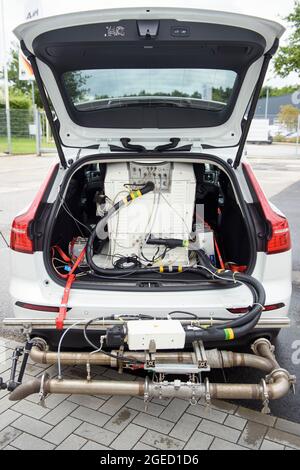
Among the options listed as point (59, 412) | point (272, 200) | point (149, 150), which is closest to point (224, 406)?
point (59, 412)

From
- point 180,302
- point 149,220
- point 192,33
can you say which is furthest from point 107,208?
point 192,33

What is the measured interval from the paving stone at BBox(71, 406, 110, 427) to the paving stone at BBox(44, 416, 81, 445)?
5 cm

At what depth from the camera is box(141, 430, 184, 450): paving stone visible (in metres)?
2.44

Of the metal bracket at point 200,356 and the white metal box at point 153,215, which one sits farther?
the white metal box at point 153,215

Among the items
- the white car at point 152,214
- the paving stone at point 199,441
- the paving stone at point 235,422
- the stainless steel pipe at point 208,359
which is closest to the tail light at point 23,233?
the white car at point 152,214

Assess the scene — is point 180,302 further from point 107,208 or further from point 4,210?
point 4,210

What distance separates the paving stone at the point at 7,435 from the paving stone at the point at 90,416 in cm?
36

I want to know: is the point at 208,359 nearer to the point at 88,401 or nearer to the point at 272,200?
the point at 88,401

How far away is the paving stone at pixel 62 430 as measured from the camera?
8.15 ft

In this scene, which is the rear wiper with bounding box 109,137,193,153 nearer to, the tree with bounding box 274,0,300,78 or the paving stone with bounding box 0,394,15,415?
the paving stone with bounding box 0,394,15,415

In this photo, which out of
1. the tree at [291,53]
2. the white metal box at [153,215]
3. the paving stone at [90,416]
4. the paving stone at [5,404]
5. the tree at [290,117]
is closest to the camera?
the paving stone at [90,416]

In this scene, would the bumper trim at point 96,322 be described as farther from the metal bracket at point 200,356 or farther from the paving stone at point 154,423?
the paving stone at point 154,423

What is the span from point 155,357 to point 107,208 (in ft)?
4.95

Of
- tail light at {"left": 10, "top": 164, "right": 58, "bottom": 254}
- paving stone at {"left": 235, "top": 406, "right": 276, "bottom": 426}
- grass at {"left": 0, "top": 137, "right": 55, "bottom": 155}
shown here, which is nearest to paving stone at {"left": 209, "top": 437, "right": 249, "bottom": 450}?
paving stone at {"left": 235, "top": 406, "right": 276, "bottom": 426}
